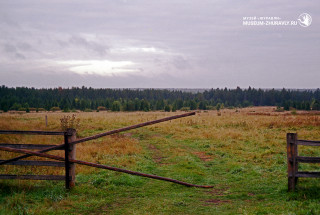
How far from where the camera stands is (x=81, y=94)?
159125 mm

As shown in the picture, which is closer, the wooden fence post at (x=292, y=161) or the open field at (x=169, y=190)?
the open field at (x=169, y=190)

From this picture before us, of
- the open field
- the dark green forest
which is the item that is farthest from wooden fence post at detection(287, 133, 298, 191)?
the dark green forest

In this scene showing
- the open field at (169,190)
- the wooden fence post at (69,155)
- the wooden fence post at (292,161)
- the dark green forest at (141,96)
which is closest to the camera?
the open field at (169,190)

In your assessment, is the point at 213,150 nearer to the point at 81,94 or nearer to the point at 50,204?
the point at 50,204

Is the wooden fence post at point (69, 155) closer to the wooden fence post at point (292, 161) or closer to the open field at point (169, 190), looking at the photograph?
the open field at point (169, 190)

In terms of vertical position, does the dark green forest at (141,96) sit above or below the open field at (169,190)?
above

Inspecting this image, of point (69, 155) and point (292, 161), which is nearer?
point (292, 161)

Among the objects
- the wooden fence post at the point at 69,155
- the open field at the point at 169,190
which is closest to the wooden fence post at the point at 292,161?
the open field at the point at 169,190

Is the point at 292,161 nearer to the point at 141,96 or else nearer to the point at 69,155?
the point at 69,155

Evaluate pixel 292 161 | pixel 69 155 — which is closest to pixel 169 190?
pixel 69 155

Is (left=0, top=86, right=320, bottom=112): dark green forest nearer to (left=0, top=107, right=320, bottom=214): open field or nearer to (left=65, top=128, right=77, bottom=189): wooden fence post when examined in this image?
(left=0, top=107, right=320, bottom=214): open field

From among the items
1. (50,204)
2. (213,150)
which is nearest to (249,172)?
(213,150)

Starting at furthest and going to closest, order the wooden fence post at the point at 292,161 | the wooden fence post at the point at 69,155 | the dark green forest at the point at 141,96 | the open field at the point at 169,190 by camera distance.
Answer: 1. the dark green forest at the point at 141,96
2. the wooden fence post at the point at 69,155
3. the wooden fence post at the point at 292,161
4. the open field at the point at 169,190

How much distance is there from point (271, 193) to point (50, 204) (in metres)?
6.11
